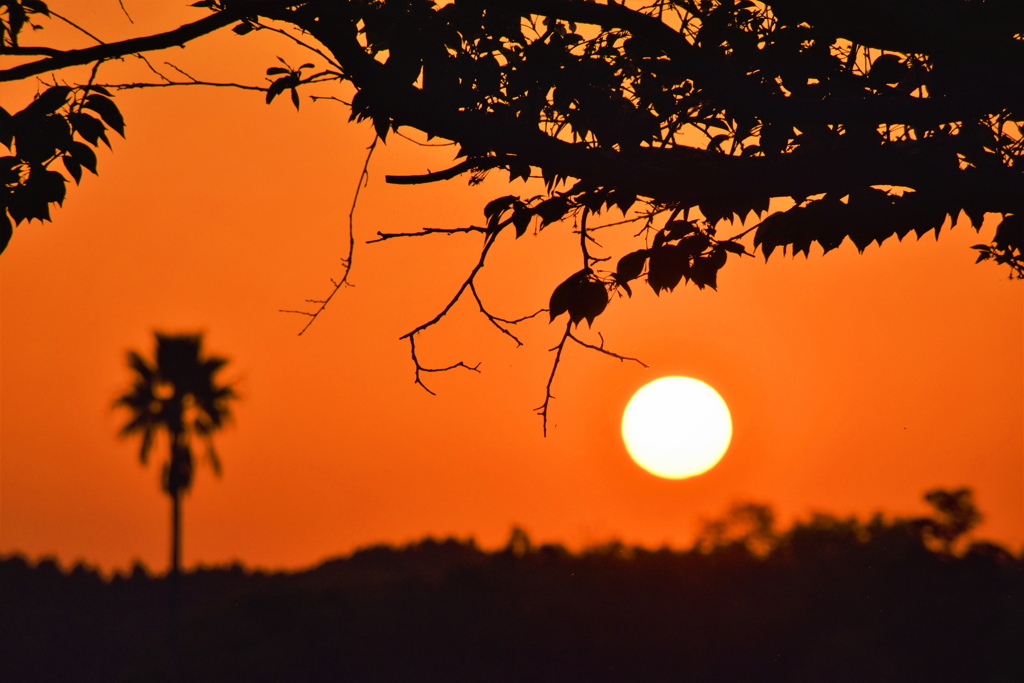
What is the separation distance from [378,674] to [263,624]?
18.8 feet

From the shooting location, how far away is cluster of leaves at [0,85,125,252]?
193 inches

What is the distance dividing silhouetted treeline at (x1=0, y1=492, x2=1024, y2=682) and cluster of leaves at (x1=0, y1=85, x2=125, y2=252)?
32.8 meters

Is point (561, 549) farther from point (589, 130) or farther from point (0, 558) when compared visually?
point (0, 558)

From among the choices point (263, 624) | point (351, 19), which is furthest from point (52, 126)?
point (263, 624)

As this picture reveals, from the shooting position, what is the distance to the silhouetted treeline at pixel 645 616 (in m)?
35.3

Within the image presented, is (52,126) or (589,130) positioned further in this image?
(589,130)

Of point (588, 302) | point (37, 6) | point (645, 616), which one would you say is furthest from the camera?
point (645, 616)

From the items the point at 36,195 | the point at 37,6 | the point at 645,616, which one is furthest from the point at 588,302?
the point at 645,616

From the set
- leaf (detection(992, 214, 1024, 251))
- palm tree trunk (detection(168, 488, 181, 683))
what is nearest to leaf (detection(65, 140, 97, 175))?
leaf (detection(992, 214, 1024, 251))

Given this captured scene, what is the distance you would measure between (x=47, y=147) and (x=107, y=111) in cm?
31

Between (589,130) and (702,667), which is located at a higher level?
(589,130)

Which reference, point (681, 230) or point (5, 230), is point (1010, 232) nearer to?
point (681, 230)

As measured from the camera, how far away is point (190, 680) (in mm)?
44656

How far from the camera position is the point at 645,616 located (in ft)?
122
